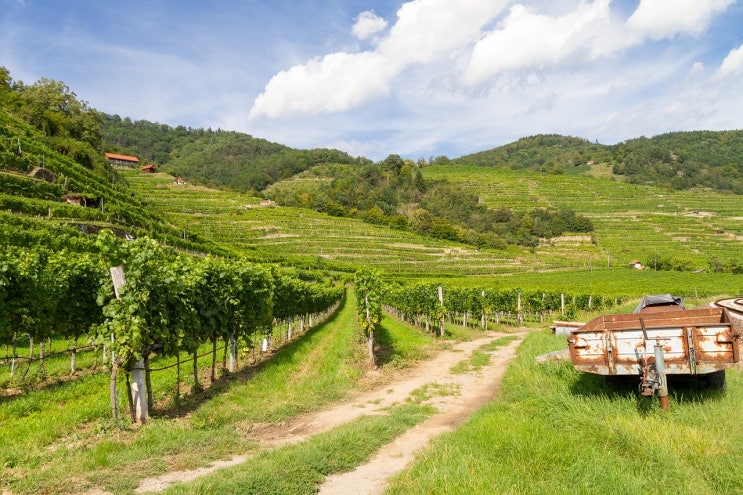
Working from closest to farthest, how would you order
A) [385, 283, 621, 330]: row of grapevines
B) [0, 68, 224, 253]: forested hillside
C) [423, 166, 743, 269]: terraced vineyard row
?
[0, 68, 224, 253]: forested hillside
[385, 283, 621, 330]: row of grapevines
[423, 166, 743, 269]: terraced vineyard row

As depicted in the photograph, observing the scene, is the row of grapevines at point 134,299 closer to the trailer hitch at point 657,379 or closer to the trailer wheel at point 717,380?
the trailer hitch at point 657,379

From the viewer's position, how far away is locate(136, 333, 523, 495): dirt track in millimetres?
5543

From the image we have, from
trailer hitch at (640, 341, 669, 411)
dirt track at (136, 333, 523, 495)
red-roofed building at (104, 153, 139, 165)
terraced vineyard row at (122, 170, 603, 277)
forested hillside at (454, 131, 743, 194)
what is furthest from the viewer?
forested hillside at (454, 131, 743, 194)

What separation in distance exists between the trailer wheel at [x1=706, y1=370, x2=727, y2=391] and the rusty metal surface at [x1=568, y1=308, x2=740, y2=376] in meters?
1.04

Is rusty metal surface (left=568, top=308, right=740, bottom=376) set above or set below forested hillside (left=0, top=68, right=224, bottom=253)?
below

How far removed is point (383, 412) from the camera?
9.52 meters

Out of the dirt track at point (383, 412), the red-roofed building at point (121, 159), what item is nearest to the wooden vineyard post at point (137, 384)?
the dirt track at point (383, 412)

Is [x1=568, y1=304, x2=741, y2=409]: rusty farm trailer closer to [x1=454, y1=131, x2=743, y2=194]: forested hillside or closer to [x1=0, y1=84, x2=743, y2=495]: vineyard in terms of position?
[x1=0, y1=84, x2=743, y2=495]: vineyard

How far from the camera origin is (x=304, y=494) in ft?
16.7

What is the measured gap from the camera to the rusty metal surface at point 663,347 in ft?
20.3

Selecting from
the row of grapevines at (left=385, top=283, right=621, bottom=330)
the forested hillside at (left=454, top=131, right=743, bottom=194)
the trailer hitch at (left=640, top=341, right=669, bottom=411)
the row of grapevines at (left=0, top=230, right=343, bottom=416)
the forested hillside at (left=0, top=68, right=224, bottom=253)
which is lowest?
the row of grapevines at (left=385, top=283, right=621, bottom=330)

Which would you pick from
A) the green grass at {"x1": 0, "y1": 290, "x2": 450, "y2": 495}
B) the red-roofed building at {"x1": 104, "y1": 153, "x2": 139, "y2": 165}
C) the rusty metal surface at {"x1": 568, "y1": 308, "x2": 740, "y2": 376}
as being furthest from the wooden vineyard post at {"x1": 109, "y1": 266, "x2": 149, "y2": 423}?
the red-roofed building at {"x1": 104, "y1": 153, "x2": 139, "y2": 165}

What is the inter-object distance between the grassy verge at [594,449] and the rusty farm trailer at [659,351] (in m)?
0.56

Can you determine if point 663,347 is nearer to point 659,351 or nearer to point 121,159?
point 659,351
